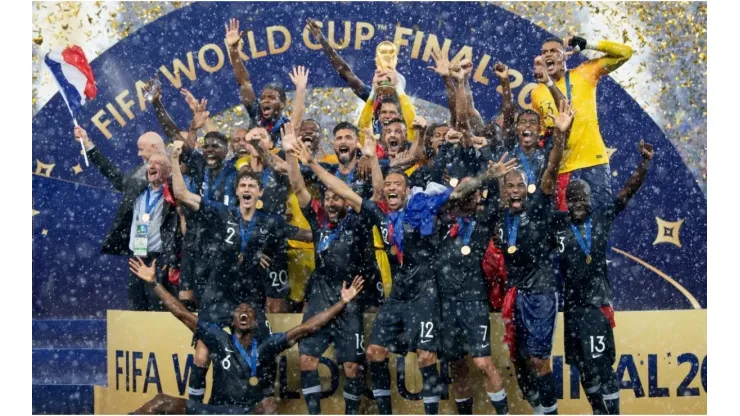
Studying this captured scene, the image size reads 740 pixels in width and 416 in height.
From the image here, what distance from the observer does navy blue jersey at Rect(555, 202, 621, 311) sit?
313 inches

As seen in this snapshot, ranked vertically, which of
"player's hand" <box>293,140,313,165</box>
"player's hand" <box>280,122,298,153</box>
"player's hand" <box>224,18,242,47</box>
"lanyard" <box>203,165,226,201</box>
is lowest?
"lanyard" <box>203,165,226,201</box>

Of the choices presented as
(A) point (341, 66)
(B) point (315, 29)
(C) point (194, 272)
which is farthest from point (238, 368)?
(B) point (315, 29)

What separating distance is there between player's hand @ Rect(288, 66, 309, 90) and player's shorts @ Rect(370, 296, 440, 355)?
197cm

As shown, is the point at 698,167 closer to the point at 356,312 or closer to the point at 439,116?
the point at 439,116

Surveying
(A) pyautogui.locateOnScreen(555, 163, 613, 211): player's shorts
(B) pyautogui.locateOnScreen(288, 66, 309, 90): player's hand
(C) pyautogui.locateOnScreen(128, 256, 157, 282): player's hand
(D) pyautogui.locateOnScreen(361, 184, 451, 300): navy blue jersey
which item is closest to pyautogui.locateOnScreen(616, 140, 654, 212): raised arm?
(A) pyautogui.locateOnScreen(555, 163, 613, 211): player's shorts

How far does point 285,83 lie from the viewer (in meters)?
8.92

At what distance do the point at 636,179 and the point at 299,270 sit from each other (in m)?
2.61

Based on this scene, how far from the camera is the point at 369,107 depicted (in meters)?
8.50

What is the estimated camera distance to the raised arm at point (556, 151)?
Result: 7.88 m

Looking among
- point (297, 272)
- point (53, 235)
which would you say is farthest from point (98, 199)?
point (297, 272)

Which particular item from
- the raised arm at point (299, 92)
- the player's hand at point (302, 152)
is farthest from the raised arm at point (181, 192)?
the raised arm at point (299, 92)

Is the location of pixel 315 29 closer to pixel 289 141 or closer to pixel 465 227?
pixel 289 141

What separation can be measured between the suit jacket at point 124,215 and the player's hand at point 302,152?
3.77 feet

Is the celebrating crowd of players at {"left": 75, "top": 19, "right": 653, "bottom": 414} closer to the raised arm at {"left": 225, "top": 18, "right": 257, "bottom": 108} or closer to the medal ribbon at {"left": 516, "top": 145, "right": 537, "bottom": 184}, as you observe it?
the medal ribbon at {"left": 516, "top": 145, "right": 537, "bottom": 184}
